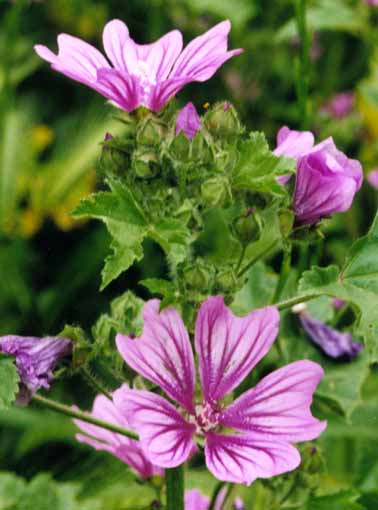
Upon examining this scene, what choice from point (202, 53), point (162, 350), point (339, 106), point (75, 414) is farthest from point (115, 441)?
point (339, 106)

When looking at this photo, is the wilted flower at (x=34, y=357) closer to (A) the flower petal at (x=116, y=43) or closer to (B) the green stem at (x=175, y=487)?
(B) the green stem at (x=175, y=487)

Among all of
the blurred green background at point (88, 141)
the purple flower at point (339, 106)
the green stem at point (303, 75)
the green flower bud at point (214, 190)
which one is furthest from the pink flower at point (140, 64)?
the purple flower at point (339, 106)

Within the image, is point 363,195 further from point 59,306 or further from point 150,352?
point 150,352

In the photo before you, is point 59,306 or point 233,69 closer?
point 59,306

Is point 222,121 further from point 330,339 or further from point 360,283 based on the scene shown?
point 330,339

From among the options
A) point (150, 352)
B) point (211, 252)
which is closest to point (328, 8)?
point (211, 252)
